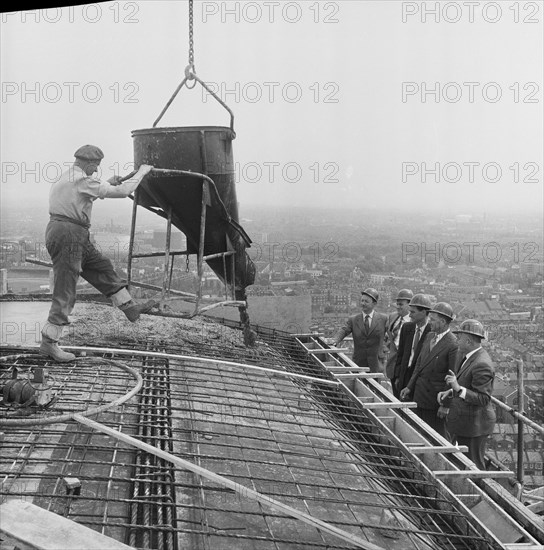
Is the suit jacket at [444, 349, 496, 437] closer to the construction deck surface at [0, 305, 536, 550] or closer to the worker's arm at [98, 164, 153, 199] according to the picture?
the construction deck surface at [0, 305, 536, 550]

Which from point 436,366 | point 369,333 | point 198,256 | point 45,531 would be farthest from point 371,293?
point 45,531

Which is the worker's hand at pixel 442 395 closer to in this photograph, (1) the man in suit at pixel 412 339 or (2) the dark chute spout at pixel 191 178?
(1) the man in suit at pixel 412 339

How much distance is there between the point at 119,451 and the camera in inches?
145

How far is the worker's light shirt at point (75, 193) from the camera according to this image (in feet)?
16.0

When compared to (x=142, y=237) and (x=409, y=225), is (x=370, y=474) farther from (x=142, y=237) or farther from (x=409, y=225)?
(x=409, y=225)

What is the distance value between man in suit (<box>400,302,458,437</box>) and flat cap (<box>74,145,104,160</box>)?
3.16 metres

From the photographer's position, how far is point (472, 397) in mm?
5340

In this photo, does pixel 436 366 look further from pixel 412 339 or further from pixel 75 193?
pixel 75 193

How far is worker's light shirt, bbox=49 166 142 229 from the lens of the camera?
4.88 metres

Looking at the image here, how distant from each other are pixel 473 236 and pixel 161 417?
19.5 meters

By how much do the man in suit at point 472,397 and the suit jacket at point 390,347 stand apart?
1939mm

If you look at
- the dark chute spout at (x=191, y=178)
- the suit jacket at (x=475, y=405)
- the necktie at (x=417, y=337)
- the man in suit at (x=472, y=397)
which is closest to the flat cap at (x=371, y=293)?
the necktie at (x=417, y=337)

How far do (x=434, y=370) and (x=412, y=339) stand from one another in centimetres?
84

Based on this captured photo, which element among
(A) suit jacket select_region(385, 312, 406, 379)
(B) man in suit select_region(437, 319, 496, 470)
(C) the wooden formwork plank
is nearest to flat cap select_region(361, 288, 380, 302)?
(A) suit jacket select_region(385, 312, 406, 379)
